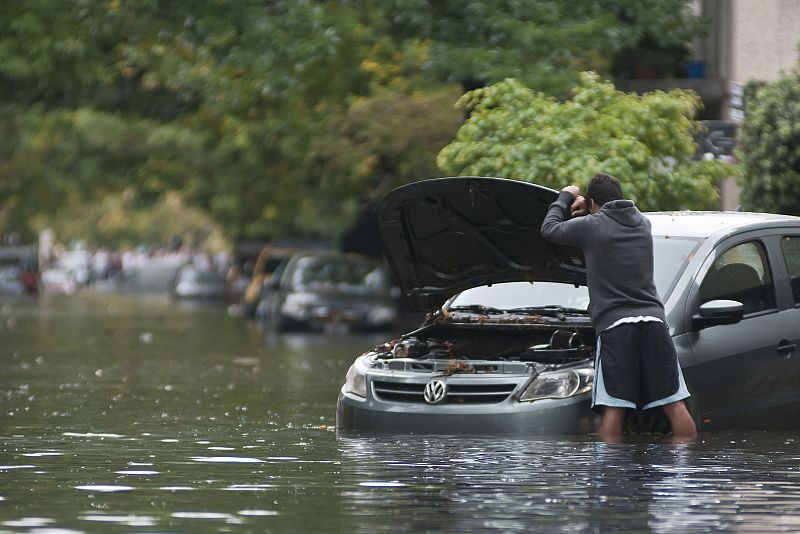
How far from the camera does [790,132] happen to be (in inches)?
901

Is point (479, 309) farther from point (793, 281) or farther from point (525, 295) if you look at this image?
point (793, 281)

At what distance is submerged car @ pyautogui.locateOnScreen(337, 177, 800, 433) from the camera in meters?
11.6

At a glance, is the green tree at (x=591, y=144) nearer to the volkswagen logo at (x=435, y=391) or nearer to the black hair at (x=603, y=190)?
the volkswagen logo at (x=435, y=391)

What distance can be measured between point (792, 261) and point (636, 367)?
5.88 ft

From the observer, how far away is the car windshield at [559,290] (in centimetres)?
1201

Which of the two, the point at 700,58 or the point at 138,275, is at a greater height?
the point at 700,58

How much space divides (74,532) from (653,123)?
12257 millimetres

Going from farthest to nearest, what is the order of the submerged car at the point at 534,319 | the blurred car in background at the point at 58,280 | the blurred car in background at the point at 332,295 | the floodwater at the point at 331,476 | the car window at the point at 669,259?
the blurred car in background at the point at 58,280 → the blurred car in background at the point at 332,295 → the car window at the point at 669,259 → the submerged car at the point at 534,319 → the floodwater at the point at 331,476

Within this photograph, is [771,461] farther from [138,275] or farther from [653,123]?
[138,275]

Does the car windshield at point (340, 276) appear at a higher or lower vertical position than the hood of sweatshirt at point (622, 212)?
lower

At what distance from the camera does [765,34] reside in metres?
33.2

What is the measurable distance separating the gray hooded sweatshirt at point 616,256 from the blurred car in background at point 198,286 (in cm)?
6015

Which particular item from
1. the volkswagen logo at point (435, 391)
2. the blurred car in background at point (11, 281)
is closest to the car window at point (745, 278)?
the volkswagen logo at point (435, 391)

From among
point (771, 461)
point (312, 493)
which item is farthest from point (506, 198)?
point (312, 493)
